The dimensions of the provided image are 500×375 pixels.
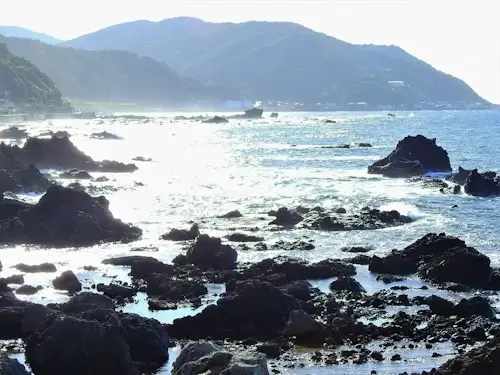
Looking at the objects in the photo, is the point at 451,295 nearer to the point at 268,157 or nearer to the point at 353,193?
the point at 353,193

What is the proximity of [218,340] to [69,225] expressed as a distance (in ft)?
73.5

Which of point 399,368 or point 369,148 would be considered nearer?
point 399,368

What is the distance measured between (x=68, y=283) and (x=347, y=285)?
12.5 m

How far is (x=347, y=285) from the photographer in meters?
34.8

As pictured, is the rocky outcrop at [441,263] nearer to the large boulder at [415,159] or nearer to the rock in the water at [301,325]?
the rock in the water at [301,325]

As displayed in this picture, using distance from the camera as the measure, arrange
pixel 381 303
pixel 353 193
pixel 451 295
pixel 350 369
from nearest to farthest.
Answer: pixel 350 369 → pixel 381 303 → pixel 451 295 → pixel 353 193

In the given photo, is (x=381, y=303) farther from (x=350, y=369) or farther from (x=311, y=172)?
(x=311, y=172)

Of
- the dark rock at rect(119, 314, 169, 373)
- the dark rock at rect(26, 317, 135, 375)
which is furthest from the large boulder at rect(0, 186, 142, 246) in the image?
the dark rock at rect(26, 317, 135, 375)

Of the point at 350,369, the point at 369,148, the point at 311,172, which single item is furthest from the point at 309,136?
the point at 350,369

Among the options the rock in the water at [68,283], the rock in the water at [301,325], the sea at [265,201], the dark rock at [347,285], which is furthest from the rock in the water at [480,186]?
the rock in the water at [301,325]

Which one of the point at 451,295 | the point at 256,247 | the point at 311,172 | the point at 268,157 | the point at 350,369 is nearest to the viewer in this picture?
the point at 350,369

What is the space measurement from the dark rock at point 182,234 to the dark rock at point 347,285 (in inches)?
583

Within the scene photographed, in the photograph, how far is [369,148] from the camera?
445ft

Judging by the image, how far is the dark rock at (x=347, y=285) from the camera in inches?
1368
